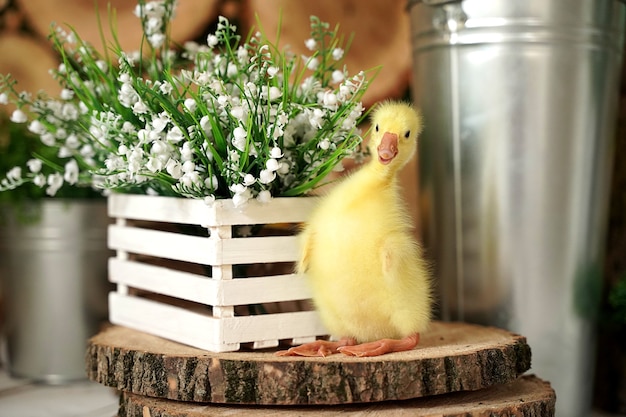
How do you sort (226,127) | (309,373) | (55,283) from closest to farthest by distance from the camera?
1. (309,373)
2. (226,127)
3. (55,283)

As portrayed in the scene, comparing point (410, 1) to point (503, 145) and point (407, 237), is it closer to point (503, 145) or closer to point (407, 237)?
point (503, 145)

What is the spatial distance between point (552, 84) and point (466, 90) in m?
0.13

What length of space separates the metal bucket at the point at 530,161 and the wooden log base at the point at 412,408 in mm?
241

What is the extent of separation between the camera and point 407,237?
0.80m

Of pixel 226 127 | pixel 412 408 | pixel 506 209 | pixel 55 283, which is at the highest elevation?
pixel 226 127

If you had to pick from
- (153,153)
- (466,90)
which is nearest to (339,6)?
(466,90)

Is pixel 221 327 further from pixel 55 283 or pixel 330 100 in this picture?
pixel 55 283

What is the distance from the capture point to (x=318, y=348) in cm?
81

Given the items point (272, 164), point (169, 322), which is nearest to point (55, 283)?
point (169, 322)

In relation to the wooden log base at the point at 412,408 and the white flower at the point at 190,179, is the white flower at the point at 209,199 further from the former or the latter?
the wooden log base at the point at 412,408

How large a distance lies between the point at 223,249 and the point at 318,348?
17 cm

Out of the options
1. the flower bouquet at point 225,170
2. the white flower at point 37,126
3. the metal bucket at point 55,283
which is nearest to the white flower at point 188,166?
the flower bouquet at point 225,170

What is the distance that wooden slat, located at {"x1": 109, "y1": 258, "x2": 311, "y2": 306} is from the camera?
0.82m

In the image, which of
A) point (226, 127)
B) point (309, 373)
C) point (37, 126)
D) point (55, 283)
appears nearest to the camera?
point (309, 373)
